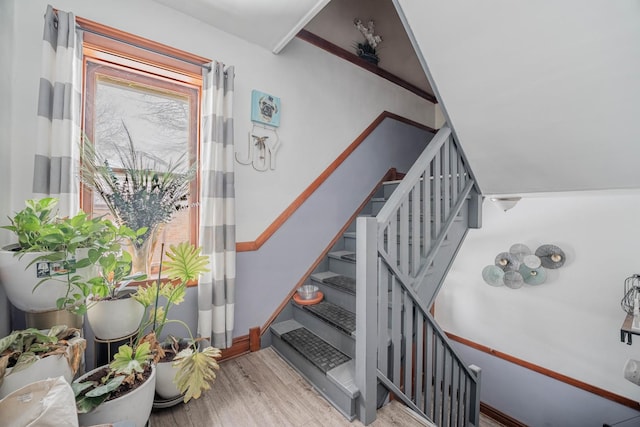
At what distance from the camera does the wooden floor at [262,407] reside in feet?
4.15

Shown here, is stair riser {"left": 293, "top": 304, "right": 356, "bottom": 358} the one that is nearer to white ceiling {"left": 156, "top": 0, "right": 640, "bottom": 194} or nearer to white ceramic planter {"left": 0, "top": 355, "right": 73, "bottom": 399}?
white ceramic planter {"left": 0, "top": 355, "right": 73, "bottom": 399}

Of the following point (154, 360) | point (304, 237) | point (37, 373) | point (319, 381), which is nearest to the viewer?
point (37, 373)

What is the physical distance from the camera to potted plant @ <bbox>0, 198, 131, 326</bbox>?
84 centimetres

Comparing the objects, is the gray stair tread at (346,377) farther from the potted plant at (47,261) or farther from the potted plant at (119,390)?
the potted plant at (47,261)

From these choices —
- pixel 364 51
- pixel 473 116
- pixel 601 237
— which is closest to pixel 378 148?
pixel 364 51

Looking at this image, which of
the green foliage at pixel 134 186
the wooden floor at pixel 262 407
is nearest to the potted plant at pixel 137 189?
the green foliage at pixel 134 186

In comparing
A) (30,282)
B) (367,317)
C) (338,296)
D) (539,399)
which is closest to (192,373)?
(30,282)

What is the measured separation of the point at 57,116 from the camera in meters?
1.24

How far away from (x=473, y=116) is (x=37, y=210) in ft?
7.06

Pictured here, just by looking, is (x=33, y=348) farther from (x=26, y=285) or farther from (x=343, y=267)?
(x=343, y=267)

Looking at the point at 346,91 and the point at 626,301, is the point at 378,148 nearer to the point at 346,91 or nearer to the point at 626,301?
the point at 346,91

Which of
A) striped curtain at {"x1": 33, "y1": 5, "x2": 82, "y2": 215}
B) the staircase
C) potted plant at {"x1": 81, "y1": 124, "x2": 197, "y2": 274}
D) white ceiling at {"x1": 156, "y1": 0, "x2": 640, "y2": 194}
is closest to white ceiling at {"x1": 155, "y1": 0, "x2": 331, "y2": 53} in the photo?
white ceiling at {"x1": 156, "y1": 0, "x2": 640, "y2": 194}

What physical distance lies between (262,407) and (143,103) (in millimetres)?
1892

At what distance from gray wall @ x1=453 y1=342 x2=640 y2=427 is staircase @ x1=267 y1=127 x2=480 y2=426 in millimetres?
1376
